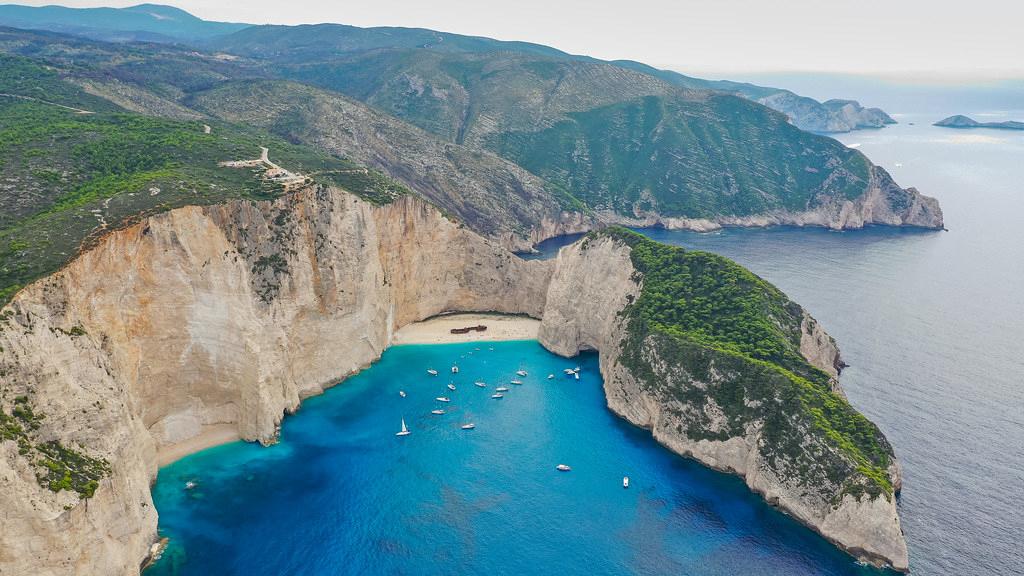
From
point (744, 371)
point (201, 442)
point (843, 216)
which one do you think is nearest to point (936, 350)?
point (744, 371)

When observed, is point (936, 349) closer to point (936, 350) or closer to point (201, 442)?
point (936, 350)

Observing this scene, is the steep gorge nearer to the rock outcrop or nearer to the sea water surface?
the sea water surface

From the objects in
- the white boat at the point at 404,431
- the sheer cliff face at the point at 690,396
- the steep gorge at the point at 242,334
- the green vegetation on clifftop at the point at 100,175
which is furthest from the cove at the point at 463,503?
the green vegetation on clifftop at the point at 100,175

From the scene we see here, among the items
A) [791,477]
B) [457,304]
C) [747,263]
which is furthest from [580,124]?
[791,477]

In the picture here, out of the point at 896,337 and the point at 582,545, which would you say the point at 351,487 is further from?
the point at 896,337

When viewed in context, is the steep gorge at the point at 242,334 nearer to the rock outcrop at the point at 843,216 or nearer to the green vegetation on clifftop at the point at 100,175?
the green vegetation on clifftop at the point at 100,175

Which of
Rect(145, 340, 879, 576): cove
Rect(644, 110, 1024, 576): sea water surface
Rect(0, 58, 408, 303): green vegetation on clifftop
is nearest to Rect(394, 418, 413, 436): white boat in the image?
Rect(145, 340, 879, 576): cove
